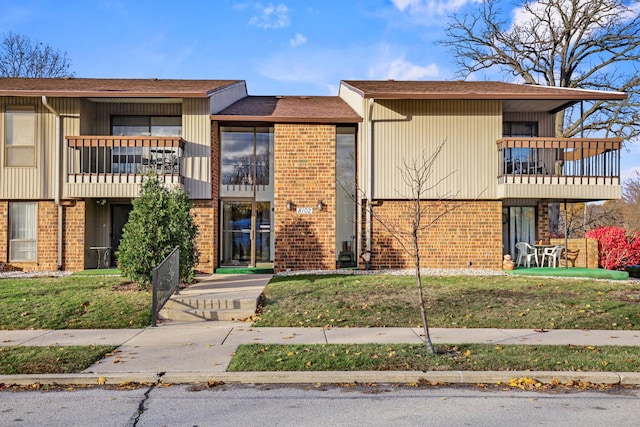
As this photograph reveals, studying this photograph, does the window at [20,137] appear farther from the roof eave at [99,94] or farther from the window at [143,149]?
the window at [143,149]

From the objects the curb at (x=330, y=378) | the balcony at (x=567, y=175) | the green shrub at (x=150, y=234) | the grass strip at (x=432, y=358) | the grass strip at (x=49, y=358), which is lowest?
the curb at (x=330, y=378)

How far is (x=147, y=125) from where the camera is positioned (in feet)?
52.0

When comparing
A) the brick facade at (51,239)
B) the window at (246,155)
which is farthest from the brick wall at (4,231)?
the window at (246,155)

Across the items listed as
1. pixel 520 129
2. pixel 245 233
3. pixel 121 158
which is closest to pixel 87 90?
pixel 121 158

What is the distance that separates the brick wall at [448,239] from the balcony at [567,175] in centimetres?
106

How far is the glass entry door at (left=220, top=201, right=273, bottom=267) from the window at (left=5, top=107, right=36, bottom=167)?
5.73m

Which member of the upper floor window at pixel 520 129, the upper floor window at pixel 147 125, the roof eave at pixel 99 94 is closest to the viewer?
the roof eave at pixel 99 94

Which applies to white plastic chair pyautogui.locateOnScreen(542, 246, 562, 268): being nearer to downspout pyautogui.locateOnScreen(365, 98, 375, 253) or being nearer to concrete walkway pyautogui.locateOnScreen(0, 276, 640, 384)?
downspout pyautogui.locateOnScreen(365, 98, 375, 253)

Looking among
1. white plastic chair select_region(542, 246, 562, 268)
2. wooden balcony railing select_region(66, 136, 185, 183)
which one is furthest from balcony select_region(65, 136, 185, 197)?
white plastic chair select_region(542, 246, 562, 268)

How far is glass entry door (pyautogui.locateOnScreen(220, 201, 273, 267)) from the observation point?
15281 millimetres

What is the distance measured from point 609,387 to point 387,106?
10.5 metres

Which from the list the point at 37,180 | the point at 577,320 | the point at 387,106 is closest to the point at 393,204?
the point at 387,106

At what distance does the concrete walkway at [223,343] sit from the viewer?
20.0 feet

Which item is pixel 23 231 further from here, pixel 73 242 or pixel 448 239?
pixel 448 239
